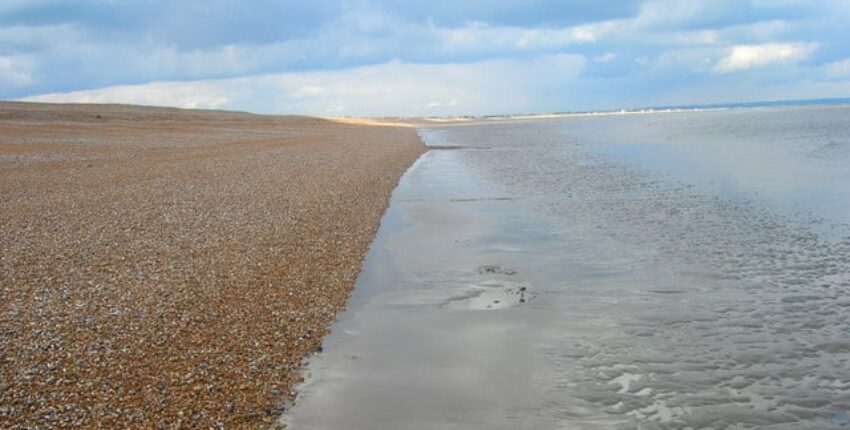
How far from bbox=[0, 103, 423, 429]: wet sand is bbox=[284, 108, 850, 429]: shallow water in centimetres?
69

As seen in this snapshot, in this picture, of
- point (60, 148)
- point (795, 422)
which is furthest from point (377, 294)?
point (60, 148)

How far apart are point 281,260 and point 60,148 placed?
2870 centimetres

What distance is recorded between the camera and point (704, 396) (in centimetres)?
699

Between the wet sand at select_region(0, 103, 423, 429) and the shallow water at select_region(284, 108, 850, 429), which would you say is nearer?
the wet sand at select_region(0, 103, 423, 429)

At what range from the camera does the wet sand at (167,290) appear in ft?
21.7

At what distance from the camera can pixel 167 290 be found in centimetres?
1015

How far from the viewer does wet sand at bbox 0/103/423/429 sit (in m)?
6.61

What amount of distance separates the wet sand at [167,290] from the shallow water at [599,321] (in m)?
0.69

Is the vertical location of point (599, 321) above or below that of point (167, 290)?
below

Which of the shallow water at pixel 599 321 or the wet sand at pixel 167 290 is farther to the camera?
the shallow water at pixel 599 321

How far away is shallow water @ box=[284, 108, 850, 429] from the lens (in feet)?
22.4

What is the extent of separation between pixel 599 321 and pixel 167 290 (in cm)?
637

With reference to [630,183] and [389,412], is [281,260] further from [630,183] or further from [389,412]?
[630,183]

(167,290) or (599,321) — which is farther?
(167,290)
